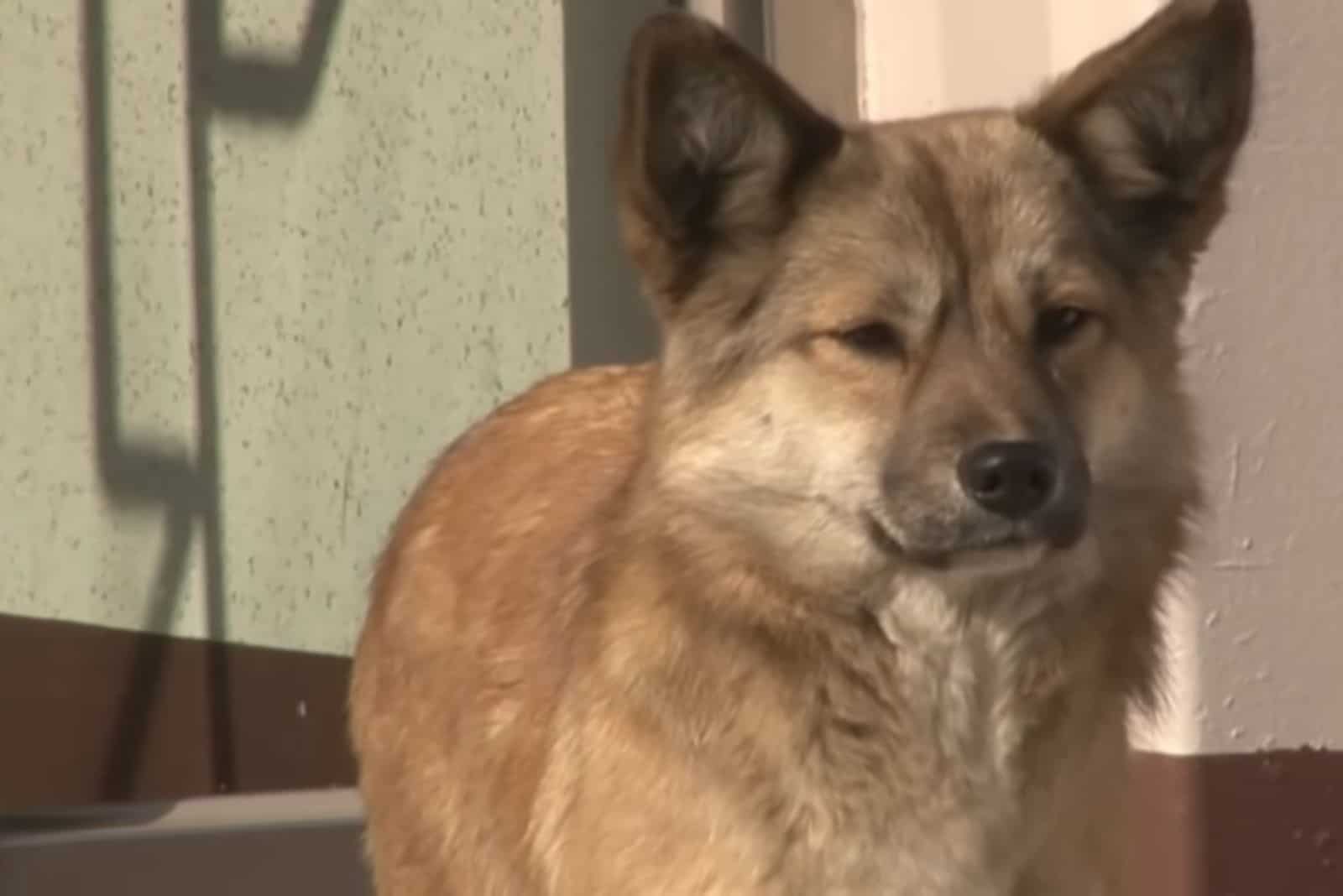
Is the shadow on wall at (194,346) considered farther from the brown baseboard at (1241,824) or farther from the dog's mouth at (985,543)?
the dog's mouth at (985,543)

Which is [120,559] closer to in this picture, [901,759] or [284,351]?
[284,351]

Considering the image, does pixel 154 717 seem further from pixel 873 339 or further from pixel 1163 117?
pixel 1163 117

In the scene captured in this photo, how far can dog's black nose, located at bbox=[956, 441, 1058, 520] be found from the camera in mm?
2664

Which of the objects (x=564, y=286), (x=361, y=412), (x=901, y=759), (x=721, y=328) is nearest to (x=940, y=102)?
(x=564, y=286)

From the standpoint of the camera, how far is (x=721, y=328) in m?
2.93

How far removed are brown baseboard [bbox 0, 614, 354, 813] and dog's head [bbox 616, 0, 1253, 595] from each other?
165cm

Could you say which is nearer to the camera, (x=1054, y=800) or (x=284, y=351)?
(x=1054, y=800)

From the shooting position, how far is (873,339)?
286cm

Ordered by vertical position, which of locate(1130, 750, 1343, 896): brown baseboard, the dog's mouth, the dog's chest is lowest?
locate(1130, 750, 1343, 896): brown baseboard

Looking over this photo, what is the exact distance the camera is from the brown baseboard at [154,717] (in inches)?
168

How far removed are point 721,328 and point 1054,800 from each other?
0.63m

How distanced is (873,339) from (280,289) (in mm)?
1798

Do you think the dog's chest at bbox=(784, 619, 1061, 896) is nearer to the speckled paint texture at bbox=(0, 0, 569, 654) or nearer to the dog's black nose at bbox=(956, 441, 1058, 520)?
the dog's black nose at bbox=(956, 441, 1058, 520)

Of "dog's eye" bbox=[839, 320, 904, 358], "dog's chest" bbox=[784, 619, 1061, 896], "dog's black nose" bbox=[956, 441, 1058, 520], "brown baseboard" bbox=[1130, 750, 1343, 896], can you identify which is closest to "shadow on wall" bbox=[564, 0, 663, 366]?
"brown baseboard" bbox=[1130, 750, 1343, 896]
